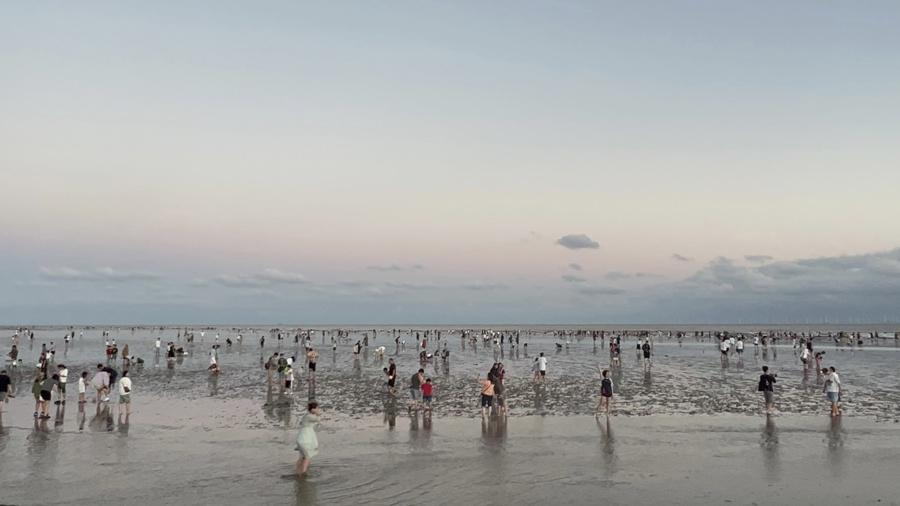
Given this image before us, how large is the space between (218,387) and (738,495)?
25.1 meters

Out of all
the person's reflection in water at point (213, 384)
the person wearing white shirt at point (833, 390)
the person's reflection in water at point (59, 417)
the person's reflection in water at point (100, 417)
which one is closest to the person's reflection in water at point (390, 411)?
the person's reflection in water at point (213, 384)

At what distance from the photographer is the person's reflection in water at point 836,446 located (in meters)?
13.2

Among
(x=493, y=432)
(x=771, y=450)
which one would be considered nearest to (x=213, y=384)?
(x=493, y=432)

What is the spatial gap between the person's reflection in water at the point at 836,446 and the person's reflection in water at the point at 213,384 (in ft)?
77.1

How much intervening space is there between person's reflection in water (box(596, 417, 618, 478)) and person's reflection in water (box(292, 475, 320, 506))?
621 centimetres

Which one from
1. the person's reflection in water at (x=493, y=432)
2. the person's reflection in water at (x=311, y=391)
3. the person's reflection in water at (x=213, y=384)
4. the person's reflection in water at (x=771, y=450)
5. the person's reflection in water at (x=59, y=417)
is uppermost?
the person's reflection in water at (x=771, y=450)

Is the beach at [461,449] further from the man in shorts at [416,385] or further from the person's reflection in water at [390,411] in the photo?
the man in shorts at [416,385]

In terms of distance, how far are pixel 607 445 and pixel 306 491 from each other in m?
8.09

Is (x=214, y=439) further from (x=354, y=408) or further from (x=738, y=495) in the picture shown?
(x=738, y=495)

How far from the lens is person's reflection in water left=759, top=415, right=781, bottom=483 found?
1274 cm

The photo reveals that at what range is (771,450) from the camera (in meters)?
14.9

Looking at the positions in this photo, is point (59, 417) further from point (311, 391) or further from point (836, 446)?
point (836, 446)

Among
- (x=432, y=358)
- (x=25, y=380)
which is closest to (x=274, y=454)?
(x=25, y=380)

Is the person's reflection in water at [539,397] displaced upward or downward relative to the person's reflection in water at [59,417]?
upward
